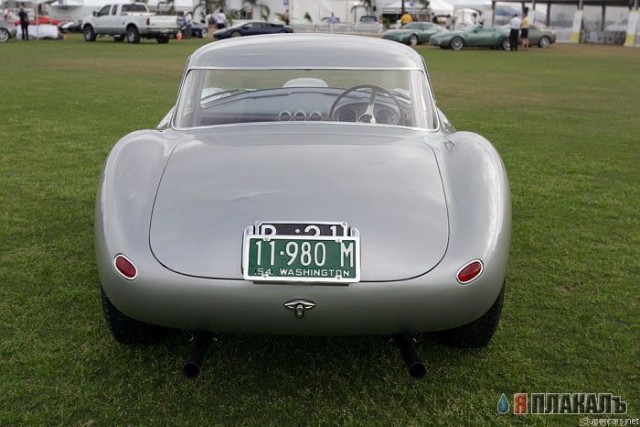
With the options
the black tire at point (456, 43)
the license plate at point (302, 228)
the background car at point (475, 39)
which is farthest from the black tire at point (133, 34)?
the license plate at point (302, 228)

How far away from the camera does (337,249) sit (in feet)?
7.81

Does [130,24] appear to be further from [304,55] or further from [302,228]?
[302,228]

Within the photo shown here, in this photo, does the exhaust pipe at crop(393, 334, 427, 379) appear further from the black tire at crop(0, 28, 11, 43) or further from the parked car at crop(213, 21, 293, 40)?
the parked car at crop(213, 21, 293, 40)

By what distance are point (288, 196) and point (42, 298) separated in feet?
5.38

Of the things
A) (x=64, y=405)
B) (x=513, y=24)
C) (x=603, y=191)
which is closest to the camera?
(x=64, y=405)

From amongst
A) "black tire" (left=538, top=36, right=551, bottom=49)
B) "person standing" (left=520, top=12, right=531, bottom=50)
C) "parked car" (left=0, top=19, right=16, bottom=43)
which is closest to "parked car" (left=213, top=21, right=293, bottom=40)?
"parked car" (left=0, top=19, right=16, bottom=43)

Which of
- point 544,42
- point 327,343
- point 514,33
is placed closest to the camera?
point 327,343

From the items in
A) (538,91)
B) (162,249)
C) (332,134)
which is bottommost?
(538,91)

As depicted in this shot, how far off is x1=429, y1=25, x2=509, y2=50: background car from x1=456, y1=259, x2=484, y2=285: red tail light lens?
30.1 meters

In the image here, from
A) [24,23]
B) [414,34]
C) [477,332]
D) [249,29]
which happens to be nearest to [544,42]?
[414,34]

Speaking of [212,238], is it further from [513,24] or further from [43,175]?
[513,24]

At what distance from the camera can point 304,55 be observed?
3.67 metres

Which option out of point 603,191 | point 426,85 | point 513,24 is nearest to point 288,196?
point 426,85

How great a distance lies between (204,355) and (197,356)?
0.04 m
